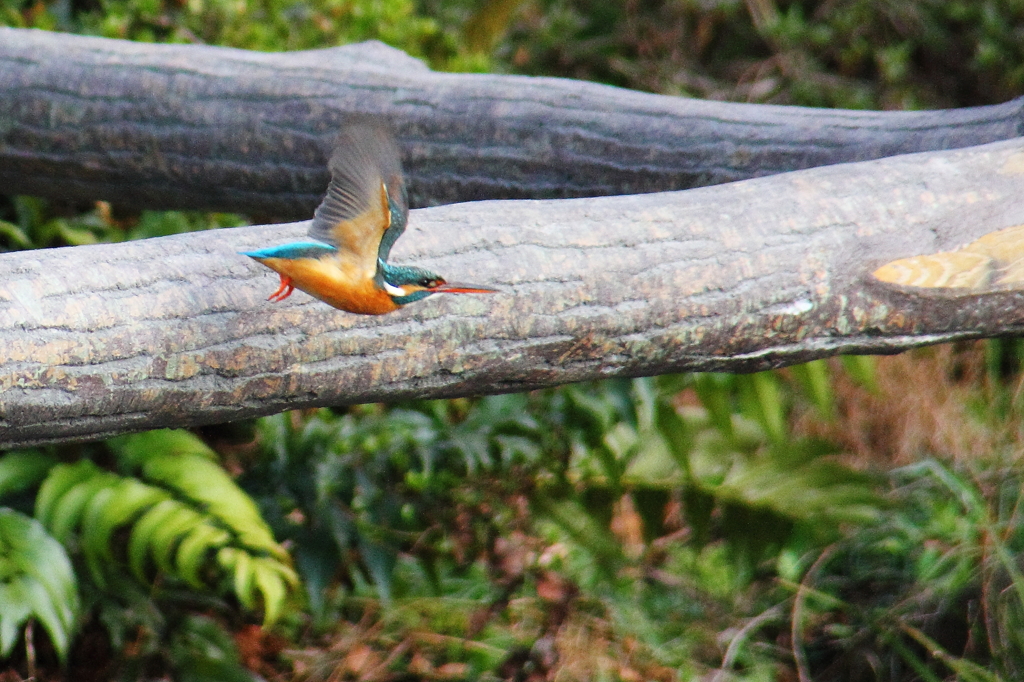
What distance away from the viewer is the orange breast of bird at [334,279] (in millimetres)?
994

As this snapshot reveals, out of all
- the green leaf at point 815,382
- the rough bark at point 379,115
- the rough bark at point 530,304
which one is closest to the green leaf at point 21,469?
the rough bark at point 379,115

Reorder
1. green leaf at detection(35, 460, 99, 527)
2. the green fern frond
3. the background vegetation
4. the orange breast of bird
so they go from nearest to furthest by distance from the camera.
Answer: the orange breast of bird → the green fern frond → green leaf at detection(35, 460, 99, 527) → the background vegetation

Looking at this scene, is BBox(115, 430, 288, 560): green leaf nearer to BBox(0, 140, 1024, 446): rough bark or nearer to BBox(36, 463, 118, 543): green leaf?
BBox(36, 463, 118, 543): green leaf

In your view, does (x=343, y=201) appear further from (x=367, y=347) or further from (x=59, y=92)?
(x=59, y=92)

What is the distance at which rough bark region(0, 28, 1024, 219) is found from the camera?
1.88 m

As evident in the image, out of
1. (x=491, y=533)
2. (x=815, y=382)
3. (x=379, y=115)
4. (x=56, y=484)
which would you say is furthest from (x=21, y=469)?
(x=815, y=382)

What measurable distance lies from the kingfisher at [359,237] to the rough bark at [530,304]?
0.15 m

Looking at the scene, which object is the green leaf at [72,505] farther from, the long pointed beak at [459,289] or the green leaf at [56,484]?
the long pointed beak at [459,289]

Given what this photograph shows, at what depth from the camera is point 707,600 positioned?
9.10 ft

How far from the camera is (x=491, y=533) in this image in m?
2.68

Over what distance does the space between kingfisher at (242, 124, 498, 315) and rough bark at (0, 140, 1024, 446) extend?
15cm

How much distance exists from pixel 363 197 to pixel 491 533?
1.79m

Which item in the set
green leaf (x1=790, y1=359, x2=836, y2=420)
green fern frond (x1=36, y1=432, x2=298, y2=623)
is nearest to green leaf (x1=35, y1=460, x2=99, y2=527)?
green fern frond (x1=36, y1=432, x2=298, y2=623)

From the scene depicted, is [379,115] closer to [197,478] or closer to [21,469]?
[197,478]
